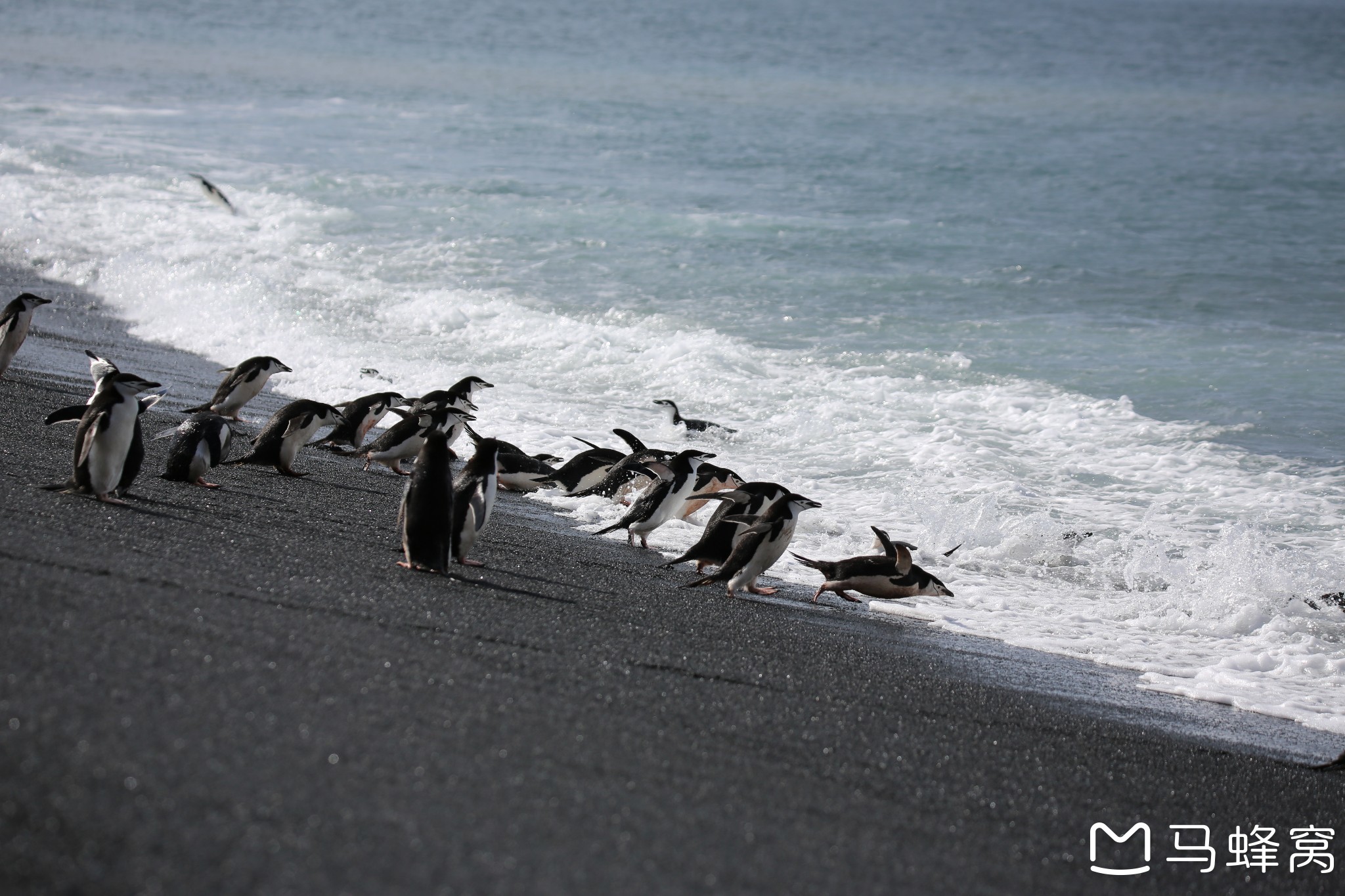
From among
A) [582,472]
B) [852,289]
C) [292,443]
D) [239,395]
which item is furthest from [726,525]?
[852,289]

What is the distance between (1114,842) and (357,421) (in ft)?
18.7

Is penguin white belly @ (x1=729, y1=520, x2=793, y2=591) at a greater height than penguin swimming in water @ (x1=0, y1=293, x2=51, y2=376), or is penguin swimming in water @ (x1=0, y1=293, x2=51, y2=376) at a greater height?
penguin swimming in water @ (x1=0, y1=293, x2=51, y2=376)

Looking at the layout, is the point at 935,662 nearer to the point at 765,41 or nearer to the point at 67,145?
the point at 67,145

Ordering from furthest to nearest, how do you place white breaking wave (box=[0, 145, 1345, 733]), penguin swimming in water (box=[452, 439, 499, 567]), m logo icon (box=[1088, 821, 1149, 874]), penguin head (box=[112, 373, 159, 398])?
white breaking wave (box=[0, 145, 1345, 733])
penguin head (box=[112, 373, 159, 398])
penguin swimming in water (box=[452, 439, 499, 567])
m logo icon (box=[1088, 821, 1149, 874])

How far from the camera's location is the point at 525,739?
3195 mm

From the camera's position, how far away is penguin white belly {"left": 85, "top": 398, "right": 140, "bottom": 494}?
17.0 feet

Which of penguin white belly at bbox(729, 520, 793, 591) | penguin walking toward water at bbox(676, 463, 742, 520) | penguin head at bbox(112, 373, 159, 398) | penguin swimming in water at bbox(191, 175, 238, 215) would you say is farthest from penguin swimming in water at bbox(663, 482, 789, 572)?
penguin swimming in water at bbox(191, 175, 238, 215)

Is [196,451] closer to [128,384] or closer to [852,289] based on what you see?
[128,384]

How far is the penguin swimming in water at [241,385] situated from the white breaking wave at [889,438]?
1.75 meters

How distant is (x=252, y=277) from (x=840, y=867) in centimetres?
1250

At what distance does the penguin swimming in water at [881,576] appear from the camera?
5.82 metres

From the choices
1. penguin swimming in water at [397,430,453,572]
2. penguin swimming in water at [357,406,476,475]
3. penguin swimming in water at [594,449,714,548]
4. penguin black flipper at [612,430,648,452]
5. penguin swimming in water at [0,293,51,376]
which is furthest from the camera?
penguin swimming in water at [0,293,51,376]

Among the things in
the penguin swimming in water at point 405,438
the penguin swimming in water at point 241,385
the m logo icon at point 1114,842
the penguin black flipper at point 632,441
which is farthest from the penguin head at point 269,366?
the m logo icon at point 1114,842

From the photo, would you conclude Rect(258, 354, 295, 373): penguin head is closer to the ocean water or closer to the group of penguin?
the group of penguin
